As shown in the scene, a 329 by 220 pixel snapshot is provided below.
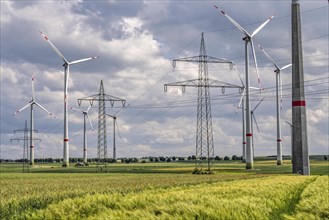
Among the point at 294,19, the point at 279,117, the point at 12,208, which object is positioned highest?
the point at 294,19

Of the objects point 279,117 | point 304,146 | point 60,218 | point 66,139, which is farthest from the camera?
point 66,139

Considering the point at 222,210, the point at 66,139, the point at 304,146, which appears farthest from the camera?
the point at 66,139

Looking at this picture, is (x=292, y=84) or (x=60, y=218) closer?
(x=60, y=218)

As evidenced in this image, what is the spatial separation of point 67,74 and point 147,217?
552ft

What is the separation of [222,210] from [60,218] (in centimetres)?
577

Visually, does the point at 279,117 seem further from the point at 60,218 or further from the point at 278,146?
the point at 60,218

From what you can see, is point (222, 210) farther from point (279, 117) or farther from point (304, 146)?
point (279, 117)

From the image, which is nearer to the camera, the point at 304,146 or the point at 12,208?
the point at 12,208

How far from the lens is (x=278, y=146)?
170 meters

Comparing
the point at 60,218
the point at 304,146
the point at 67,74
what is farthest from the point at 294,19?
the point at 67,74

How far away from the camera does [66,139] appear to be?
17800cm

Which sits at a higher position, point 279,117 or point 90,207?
point 279,117

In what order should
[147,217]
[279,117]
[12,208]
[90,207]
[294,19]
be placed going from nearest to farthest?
[147,217] → [90,207] → [12,208] → [294,19] → [279,117]

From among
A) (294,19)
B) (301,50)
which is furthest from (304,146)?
(294,19)
